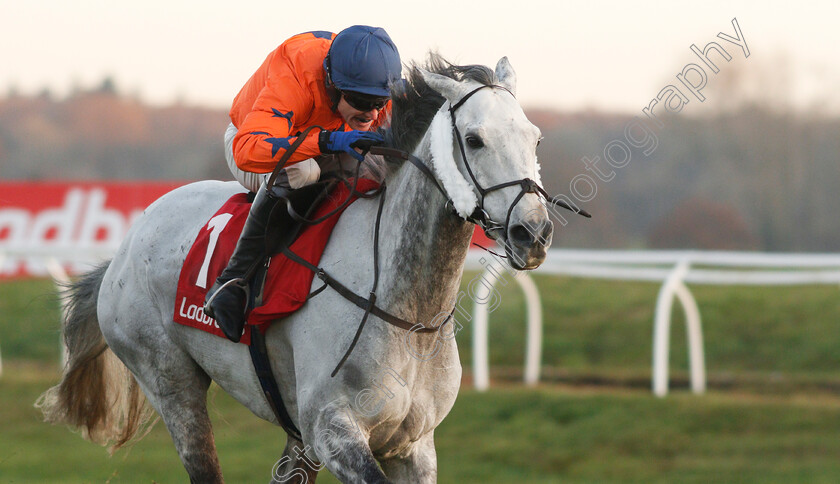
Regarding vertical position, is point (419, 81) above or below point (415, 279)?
above

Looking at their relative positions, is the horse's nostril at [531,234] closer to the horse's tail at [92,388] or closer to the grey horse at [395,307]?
the grey horse at [395,307]

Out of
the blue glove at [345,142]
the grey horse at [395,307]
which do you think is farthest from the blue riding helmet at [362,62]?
the blue glove at [345,142]

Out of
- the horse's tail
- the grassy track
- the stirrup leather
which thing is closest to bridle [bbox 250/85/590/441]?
the stirrup leather

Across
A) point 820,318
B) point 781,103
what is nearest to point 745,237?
point 781,103

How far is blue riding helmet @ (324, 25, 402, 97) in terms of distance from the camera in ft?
10.6

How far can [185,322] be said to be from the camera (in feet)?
12.3

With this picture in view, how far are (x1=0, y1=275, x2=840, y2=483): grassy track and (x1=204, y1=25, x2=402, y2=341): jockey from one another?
1.78m

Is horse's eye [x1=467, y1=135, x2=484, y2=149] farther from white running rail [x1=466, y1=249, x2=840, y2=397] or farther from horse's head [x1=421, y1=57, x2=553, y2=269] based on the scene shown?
white running rail [x1=466, y1=249, x2=840, y2=397]

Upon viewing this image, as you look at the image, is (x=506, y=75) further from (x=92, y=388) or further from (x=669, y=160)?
(x=669, y=160)

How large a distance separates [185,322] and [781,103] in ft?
52.5

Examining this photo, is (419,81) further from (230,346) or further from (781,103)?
(781,103)

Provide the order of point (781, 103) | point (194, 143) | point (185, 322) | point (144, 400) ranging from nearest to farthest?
1. point (185, 322)
2. point (144, 400)
3. point (781, 103)
4. point (194, 143)

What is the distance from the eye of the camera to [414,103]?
125 inches

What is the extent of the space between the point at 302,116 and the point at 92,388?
202 centimetres
